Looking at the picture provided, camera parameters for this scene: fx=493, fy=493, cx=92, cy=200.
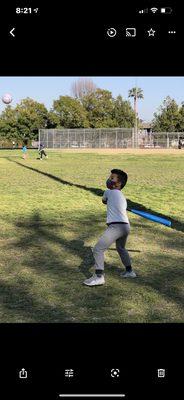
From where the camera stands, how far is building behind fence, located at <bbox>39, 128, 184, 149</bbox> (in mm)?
69062

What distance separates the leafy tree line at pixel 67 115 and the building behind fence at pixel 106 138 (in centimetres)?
1503

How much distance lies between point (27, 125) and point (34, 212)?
7790 centimetres

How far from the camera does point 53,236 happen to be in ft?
27.7

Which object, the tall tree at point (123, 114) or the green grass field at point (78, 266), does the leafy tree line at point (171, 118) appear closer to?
the tall tree at point (123, 114)

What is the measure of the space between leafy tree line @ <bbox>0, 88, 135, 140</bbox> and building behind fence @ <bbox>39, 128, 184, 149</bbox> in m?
15.0

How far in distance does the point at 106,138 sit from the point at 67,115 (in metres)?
21.0

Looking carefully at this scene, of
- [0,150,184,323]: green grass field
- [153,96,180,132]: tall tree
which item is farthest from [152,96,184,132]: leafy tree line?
[0,150,184,323]: green grass field

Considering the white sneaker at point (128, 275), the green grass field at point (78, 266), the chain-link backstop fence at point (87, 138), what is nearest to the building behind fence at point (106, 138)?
the chain-link backstop fence at point (87, 138)

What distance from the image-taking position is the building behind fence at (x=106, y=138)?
6906 centimetres

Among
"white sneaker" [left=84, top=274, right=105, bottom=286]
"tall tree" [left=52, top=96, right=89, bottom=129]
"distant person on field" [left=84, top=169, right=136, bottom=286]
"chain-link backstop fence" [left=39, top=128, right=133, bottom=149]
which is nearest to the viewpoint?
"distant person on field" [left=84, top=169, right=136, bottom=286]

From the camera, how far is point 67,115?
291 ft

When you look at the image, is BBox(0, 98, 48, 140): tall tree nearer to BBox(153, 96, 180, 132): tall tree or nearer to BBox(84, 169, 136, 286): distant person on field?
BBox(153, 96, 180, 132): tall tree
